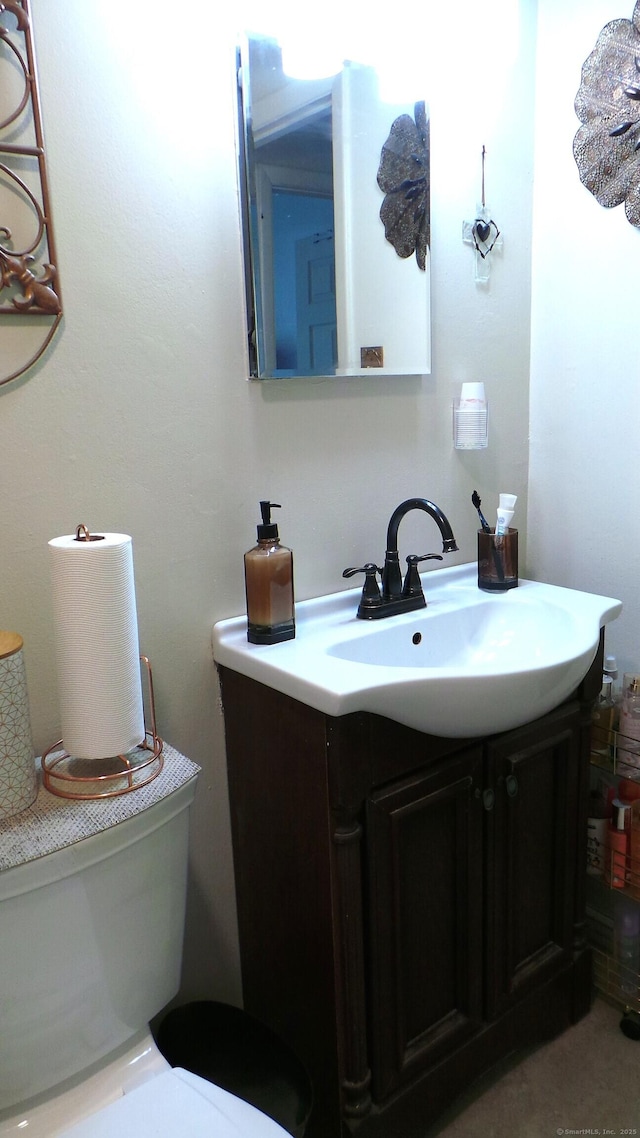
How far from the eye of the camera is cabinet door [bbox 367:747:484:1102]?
1240 mm

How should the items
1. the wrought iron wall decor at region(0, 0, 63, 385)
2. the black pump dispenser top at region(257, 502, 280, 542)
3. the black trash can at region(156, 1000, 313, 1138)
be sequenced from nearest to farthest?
the wrought iron wall decor at region(0, 0, 63, 385)
the black trash can at region(156, 1000, 313, 1138)
the black pump dispenser top at region(257, 502, 280, 542)

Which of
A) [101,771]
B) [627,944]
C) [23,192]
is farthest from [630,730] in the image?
[23,192]

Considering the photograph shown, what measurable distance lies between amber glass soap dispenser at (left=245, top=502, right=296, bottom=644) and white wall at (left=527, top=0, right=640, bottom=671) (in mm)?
754

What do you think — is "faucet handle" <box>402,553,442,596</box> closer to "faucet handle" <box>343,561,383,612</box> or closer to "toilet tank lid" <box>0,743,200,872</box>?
"faucet handle" <box>343,561,383,612</box>

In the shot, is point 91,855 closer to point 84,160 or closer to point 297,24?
point 84,160

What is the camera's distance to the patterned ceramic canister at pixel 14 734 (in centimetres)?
100

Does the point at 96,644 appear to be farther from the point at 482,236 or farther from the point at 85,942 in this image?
the point at 482,236

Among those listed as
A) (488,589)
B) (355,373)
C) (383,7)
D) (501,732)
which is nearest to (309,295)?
(355,373)

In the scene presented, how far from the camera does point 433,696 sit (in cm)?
115

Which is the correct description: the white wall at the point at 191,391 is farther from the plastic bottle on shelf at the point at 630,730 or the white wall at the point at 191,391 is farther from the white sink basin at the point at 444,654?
the plastic bottle on shelf at the point at 630,730

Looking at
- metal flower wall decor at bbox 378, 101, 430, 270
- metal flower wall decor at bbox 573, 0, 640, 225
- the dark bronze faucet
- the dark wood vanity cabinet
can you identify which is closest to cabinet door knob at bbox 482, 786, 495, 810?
the dark wood vanity cabinet

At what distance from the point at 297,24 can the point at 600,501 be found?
1057 mm

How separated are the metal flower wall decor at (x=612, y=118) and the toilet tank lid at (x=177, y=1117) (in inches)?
62.9

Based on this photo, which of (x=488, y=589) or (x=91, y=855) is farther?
(x=488, y=589)
